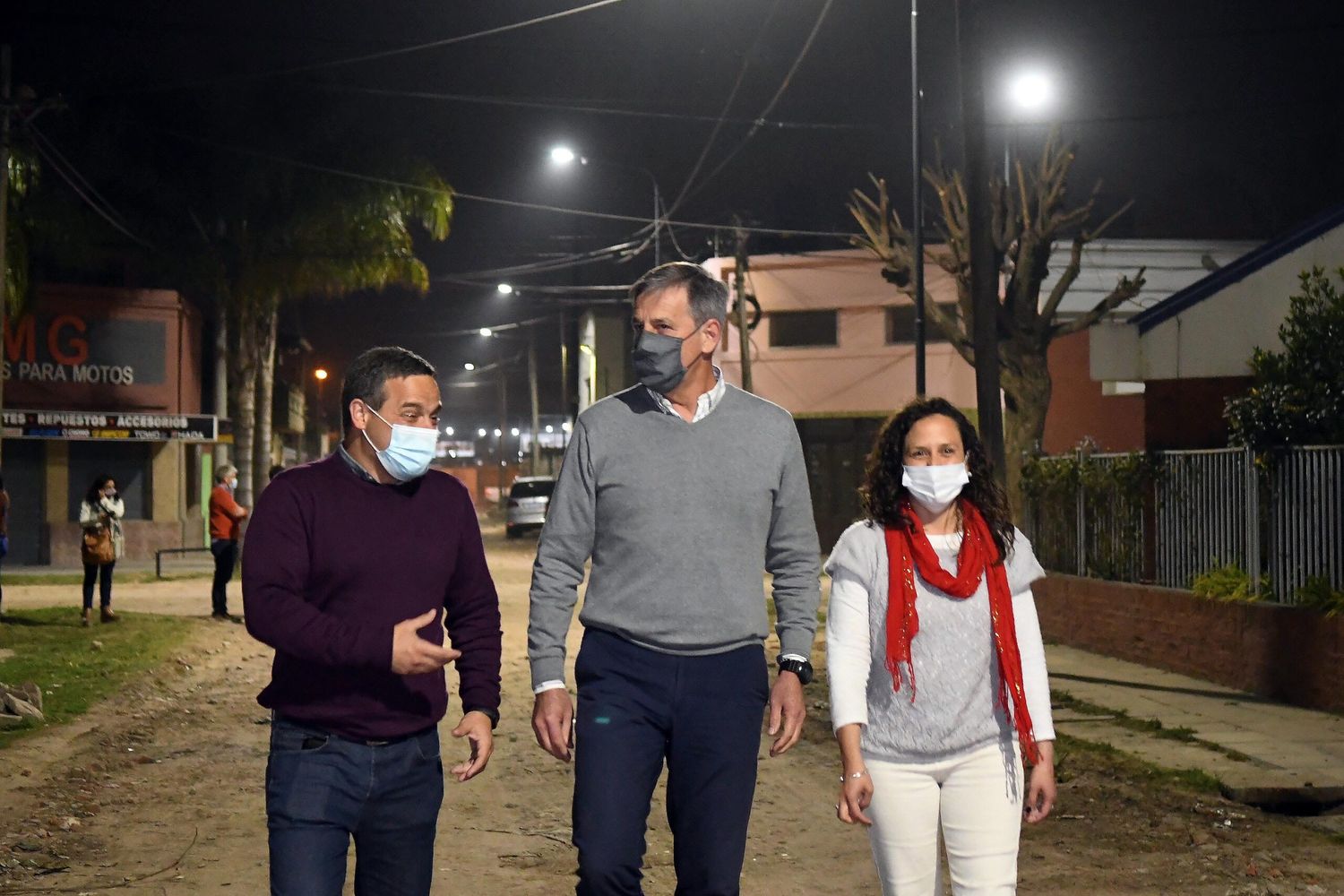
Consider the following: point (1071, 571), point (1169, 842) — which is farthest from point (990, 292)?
point (1169, 842)

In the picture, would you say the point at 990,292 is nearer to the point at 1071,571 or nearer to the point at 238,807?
the point at 1071,571

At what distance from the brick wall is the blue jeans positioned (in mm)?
9549

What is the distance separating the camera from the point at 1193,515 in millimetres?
14492

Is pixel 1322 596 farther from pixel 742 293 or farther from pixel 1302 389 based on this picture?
pixel 742 293

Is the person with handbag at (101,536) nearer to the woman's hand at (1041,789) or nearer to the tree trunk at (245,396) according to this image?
the tree trunk at (245,396)

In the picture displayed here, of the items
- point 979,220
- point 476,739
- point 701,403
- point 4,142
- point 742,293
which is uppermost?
point 742,293

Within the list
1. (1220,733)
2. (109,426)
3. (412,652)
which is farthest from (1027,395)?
(109,426)

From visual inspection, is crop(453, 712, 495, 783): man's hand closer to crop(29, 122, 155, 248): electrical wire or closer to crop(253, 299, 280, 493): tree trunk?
crop(29, 122, 155, 248): electrical wire

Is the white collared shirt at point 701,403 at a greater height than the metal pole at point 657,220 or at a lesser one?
lesser

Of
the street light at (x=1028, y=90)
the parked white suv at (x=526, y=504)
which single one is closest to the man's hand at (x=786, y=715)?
the street light at (x=1028, y=90)

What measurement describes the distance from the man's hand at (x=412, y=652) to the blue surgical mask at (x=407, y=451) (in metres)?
0.42

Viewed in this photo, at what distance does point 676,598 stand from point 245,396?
96.2 feet

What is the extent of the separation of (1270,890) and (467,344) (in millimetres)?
83636

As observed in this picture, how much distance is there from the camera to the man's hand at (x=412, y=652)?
12.4 feet
